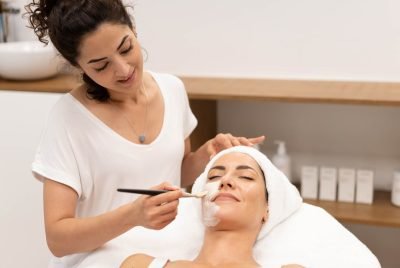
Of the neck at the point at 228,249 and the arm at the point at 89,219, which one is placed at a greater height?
the arm at the point at 89,219

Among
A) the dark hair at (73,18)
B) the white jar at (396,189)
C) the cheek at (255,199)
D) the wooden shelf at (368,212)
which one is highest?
the dark hair at (73,18)

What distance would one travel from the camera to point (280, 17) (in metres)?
2.35

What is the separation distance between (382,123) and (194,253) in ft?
4.27

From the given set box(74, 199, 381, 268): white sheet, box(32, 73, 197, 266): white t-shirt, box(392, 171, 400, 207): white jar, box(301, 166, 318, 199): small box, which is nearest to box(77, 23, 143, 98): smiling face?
box(32, 73, 197, 266): white t-shirt

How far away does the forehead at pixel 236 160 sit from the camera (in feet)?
5.00

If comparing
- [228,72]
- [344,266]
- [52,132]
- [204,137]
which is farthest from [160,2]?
[344,266]

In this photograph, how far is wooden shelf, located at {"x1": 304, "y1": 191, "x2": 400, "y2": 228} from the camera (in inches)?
86.7

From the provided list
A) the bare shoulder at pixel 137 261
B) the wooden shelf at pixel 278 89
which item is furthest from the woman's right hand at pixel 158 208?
the wooden shelf at pixel 278 89

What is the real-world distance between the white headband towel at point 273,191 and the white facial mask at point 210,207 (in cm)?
7

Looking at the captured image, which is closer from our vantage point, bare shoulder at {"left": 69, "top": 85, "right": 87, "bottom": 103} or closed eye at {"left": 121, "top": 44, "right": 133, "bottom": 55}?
closed eye at {"left": 121, "top": 44, "right": 133, "bottom": 55}

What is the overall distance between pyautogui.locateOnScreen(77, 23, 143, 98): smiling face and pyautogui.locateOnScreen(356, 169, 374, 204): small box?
1.29m

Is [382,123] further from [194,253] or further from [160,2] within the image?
[194,253]

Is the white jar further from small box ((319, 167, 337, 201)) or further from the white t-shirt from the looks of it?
the white t-shirt

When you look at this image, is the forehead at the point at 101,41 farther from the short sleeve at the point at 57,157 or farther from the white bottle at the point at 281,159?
the white bottle at the point at 281,159
